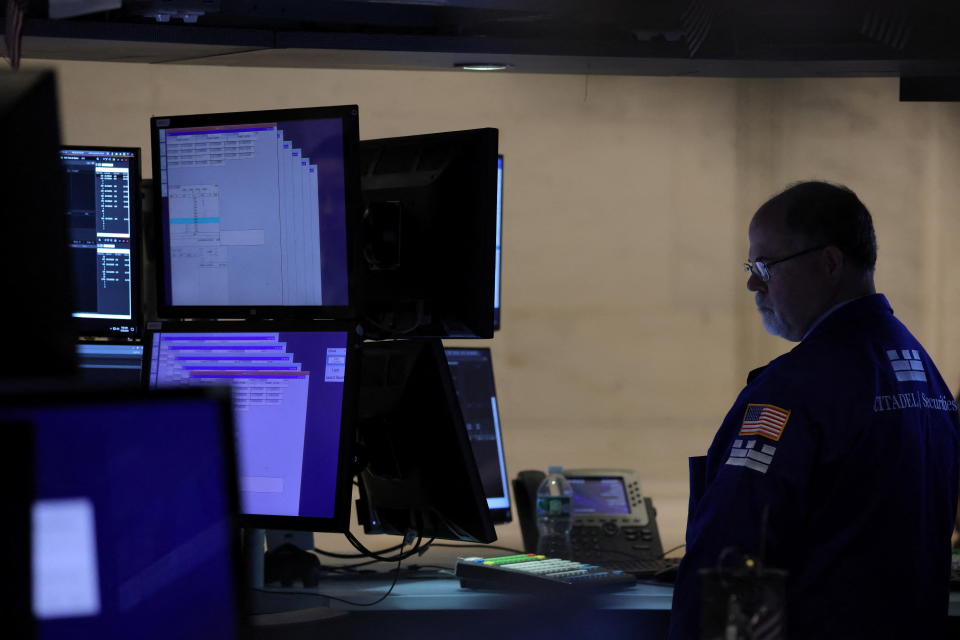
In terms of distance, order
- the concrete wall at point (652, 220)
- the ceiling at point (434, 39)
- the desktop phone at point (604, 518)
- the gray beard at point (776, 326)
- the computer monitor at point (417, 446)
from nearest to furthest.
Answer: the computer monitor at point (417, 446) → the gray beard at point (776, 326) → the ceiling at point (434, 39) → the desktop phone at point (604, 518) → the concrete wall at point (652, 220)

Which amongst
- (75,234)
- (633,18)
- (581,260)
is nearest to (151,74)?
(581,260)

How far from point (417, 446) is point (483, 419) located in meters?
1.21

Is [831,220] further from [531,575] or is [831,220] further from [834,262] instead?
[531,575]

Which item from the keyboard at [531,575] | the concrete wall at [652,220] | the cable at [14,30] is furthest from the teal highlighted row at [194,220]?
the concrete wall at [652,220]

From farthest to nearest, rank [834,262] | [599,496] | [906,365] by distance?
1. [599,496]
2. [834,262]
3. [906,365]

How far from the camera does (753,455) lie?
1.85 m

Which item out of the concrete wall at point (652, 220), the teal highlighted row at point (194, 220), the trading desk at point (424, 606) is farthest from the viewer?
the concrete wall at point (652, 220)

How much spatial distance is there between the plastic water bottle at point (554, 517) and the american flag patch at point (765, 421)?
0.94 metres

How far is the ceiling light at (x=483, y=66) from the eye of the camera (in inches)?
108

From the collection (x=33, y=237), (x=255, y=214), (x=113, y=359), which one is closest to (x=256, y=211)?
(x=255, y=214)

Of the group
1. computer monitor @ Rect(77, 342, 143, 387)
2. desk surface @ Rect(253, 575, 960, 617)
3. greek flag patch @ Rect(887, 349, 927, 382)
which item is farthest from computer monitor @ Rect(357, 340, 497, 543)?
greek flag patch @ Rect(887, 349, 927, 382)

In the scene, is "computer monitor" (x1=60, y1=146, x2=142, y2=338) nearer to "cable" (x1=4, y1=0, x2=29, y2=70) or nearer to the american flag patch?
"cable" (x1=4, y1=0, x2=29, y2=70)

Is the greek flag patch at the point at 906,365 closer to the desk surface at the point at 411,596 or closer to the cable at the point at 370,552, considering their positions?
the desk surface at the point at 411,596

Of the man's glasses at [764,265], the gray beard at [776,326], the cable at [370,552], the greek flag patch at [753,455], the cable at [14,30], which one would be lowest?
the cable at [370,552]
